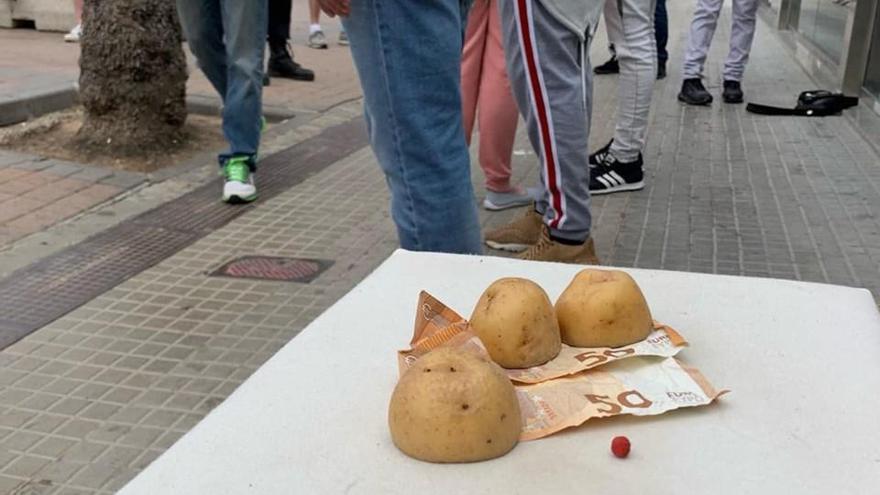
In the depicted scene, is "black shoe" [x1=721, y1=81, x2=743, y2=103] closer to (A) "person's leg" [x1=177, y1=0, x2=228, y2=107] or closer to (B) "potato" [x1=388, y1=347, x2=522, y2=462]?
(A) "person's leg" [x1=177, y1=0, x2=228, y2=107]

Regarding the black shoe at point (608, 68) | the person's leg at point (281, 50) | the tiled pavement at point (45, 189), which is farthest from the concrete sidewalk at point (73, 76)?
the black shoe at point (608, 68)

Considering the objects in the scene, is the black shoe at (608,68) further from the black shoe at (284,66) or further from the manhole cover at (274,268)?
the manhole cover at (274,268)

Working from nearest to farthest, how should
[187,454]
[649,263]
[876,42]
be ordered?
[187,454] < [649,263] < [876,42]

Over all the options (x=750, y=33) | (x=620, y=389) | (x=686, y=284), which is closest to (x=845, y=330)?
(x=686, y=284)

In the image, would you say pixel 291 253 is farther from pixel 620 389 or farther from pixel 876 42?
pixel 876 42

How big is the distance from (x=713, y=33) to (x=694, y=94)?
0.52m

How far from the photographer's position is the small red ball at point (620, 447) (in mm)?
1219

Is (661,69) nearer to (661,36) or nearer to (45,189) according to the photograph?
(661,36)

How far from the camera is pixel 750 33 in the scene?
22.8 feet

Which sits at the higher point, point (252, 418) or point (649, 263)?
point (252, 418)

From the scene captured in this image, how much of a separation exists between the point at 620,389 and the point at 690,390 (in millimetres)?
106

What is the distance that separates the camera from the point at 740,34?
696cm

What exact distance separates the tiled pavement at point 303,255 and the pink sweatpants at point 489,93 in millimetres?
268

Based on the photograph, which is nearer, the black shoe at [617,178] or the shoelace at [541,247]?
the shoelace at [541,247]
